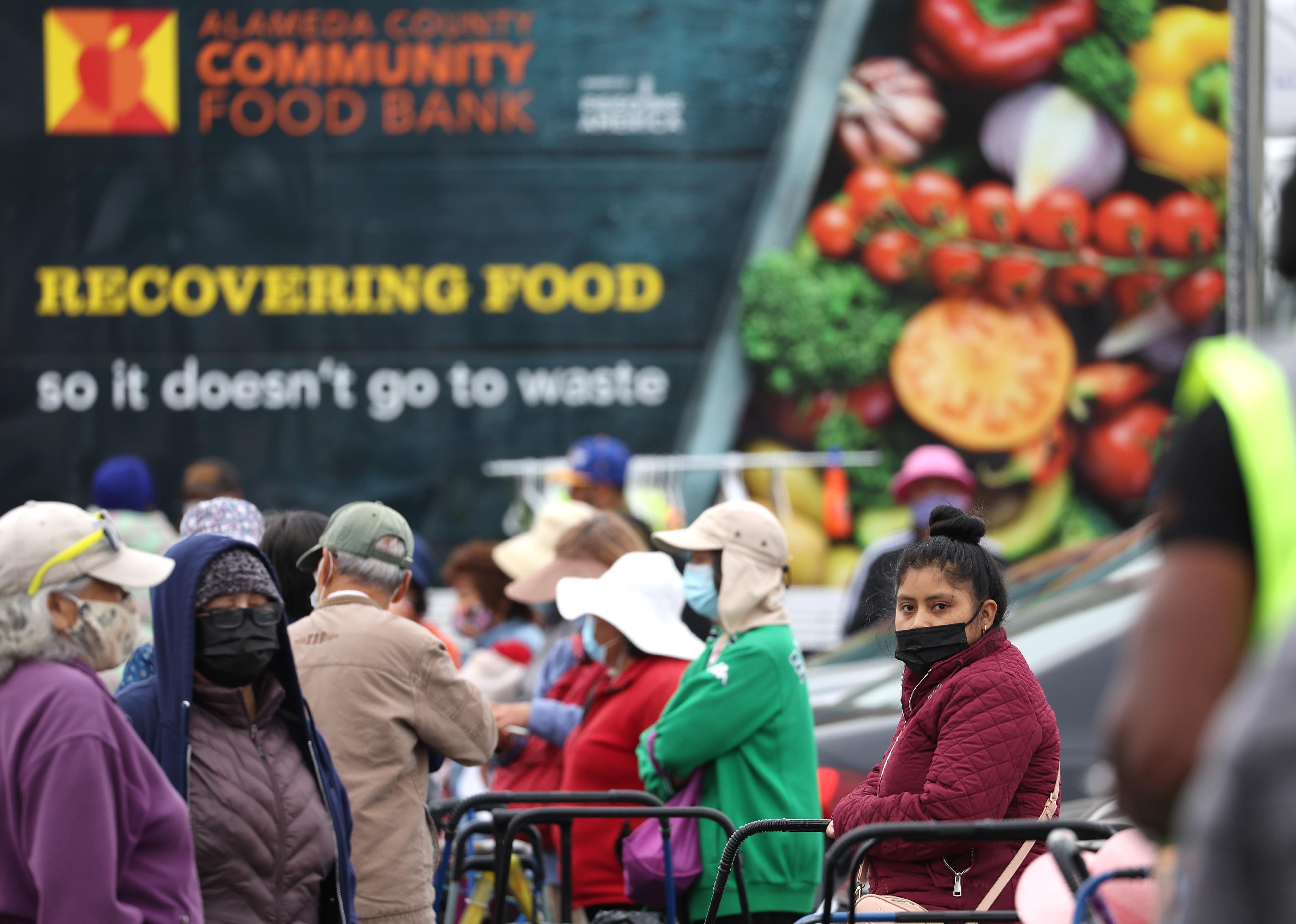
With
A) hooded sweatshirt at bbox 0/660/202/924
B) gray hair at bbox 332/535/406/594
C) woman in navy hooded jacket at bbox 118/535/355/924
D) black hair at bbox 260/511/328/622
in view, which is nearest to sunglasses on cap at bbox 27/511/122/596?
hooded sweatshirt at bbox 0/660/202/924

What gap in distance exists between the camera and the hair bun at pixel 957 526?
12.4ft

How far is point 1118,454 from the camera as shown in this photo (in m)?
8.59

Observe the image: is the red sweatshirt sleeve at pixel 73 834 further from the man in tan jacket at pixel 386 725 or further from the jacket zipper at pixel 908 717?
the jacket zipper at pixel 908 717

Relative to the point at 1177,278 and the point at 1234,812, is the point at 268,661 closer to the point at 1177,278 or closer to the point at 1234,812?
the point at 1234,812

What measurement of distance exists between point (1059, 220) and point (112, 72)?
17.3ft

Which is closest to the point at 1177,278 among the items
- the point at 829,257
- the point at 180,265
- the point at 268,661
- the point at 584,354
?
the point at 829,257

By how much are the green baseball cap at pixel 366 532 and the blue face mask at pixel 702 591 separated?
39.8 inches

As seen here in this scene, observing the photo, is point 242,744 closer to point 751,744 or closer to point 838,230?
point 751,744

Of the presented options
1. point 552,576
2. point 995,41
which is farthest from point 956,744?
point 995,41

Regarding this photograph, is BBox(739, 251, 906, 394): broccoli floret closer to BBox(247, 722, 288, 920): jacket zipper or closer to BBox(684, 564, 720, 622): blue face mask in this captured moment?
BBox(684, 564, 720, 622): blue face mask

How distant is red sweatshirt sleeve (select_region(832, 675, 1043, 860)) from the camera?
3369 mm

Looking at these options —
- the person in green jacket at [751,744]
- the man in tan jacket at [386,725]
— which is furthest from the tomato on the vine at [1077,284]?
the man in tan jacket at [386,725]

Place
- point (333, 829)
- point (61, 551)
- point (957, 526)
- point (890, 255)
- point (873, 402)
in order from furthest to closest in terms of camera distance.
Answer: point (890, 255), point (873, 402), point (957, 526), point (333, 829), point (61, 551)

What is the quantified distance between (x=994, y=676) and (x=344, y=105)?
20.6 feet
